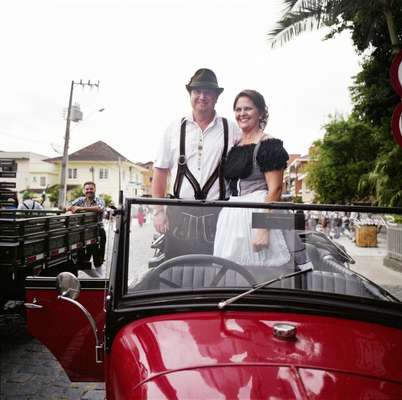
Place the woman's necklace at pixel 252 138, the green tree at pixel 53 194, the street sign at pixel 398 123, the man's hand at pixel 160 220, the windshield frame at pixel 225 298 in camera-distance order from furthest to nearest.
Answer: the green tree at pixel 53 194 < the street sign at pixel 398 123 < the woman's necklace at pixel 252 138 < the man's hand at pixel 160 220 < the windshield frame at pixel 225 298

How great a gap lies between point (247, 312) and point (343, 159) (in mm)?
31550

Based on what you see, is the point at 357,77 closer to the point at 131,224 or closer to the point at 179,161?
the point at 179,161

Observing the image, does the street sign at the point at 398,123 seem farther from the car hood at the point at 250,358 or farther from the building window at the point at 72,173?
the building window at the point at 72,173

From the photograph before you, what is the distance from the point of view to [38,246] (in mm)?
5582

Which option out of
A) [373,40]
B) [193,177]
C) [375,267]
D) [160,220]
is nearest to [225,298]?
[160,220]

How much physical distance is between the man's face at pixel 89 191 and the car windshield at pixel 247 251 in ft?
Answer: 21.7

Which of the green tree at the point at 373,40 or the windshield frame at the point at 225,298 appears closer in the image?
the windshield frame at the point at 225,298

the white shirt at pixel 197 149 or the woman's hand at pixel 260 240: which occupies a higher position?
the white shirt at pixel 197 149

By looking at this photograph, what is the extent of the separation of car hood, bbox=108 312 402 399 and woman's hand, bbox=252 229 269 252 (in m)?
0.36

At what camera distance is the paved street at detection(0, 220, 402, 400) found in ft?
7.33

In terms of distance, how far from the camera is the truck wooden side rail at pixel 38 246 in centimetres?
483

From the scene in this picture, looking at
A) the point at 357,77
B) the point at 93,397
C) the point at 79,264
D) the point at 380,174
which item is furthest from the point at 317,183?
the point at 93,397

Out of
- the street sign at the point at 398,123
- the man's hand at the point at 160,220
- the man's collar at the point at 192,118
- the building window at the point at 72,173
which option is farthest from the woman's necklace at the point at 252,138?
the building window at the point at 72,173

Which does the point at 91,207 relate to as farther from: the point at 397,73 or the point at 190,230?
the point at 190,230
